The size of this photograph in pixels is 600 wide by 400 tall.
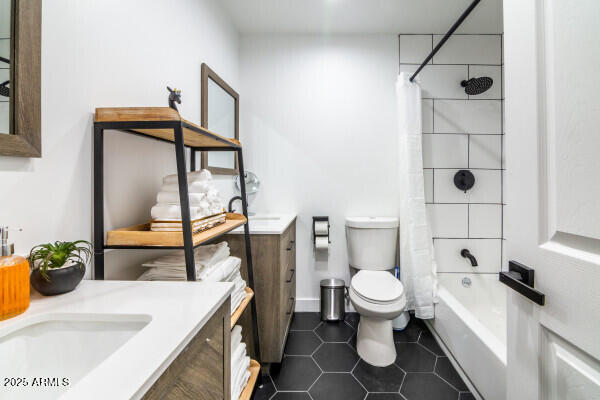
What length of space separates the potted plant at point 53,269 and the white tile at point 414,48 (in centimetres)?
242

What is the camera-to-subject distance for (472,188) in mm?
2102

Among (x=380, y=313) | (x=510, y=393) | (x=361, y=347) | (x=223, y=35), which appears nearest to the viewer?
(x=510, y=393)

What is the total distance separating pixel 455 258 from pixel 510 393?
1.58 meters

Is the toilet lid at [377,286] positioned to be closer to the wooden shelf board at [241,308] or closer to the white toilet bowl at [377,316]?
the white toilet bowl at [377,316]

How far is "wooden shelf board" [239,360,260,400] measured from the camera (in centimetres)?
108

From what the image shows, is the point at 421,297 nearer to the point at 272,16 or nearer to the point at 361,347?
the point at 361,347

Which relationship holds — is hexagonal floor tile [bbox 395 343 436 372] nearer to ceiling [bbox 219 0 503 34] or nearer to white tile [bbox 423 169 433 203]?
white tile [bbox 423 169 433 203]

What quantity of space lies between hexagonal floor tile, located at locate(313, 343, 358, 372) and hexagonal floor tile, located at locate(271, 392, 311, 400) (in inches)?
8.4

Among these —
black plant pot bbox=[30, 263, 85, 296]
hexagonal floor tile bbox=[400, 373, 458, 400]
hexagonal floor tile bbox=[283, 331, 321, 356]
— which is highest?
black plant pot bbox=[30, 263, 85, 296]

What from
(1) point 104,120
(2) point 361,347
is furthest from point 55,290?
(2) point 361,347

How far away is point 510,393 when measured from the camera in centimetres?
69

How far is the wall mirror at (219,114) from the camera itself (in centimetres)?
154

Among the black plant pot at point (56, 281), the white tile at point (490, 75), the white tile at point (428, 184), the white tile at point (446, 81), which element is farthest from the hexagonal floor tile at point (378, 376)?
the white tile at point (490, 75)

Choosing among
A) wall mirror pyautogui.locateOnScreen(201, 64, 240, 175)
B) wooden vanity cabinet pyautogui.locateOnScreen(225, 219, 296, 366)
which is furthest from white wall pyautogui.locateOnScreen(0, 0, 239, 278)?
wooden vanity cabinet pyautogui.locateOnScreen(225, 219, 296, 366)
